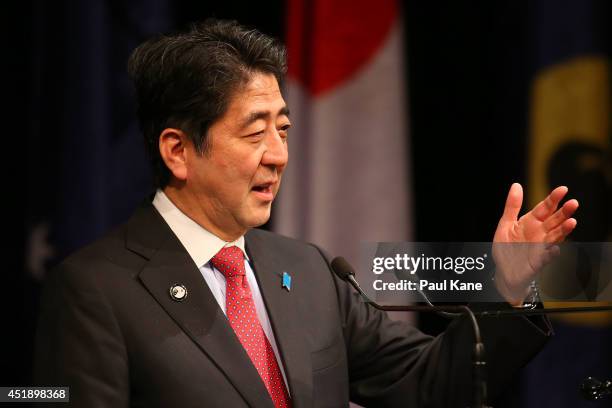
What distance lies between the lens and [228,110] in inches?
67.6

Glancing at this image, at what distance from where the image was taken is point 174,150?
177cm

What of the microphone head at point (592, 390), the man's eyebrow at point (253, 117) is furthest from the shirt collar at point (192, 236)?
the microphone head at point (592, 390)

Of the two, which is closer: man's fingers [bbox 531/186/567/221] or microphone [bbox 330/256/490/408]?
microphone [bbox 330/256/490/408]

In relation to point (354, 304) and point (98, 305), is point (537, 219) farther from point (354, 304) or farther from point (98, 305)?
point (98, 305)

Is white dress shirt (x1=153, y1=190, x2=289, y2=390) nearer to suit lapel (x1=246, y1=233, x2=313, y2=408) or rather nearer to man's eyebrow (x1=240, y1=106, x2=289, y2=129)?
suit lapel (x1=246, y1=233, x2=313, y2=408)

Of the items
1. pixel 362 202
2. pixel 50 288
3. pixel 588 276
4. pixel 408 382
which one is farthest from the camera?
pixel 362 202

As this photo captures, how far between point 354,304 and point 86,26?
1340 mm

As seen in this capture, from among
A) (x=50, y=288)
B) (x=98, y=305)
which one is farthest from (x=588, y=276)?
(x=50, y=288)

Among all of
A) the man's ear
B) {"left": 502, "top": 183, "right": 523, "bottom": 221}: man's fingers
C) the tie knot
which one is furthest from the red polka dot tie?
{"left": 502, "top": 183, "right": 523, "bottom": 221}: man's fingers

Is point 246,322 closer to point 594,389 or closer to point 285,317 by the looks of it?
point 285,317

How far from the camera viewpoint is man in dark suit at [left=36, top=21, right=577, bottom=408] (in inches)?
61.2

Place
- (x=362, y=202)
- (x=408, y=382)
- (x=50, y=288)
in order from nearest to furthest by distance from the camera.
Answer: (x=50, y=288) < (x=408, y=382) < (x=362, y=202)

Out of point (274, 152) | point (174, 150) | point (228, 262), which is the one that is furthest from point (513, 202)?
point (174, 150)

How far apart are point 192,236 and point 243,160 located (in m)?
0.19
